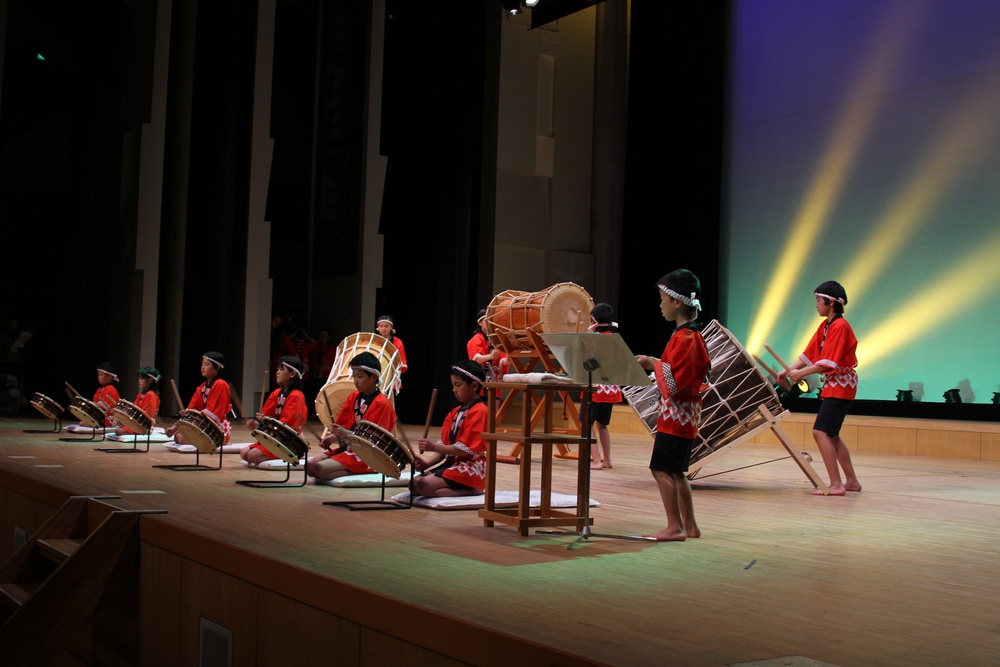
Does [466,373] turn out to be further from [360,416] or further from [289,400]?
[289,400]

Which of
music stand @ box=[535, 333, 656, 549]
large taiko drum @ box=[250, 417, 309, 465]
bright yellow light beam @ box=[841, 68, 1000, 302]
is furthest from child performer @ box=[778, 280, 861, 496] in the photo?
bright yellow light beam @ box=[841, 68, 1000, 302]

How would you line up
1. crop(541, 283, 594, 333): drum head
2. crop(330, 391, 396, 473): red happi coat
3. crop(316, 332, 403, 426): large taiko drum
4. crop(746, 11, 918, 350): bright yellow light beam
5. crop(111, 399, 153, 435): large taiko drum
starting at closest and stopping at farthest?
crop(330, 391, 396, 473): red happi coat → crop(111, 399, 153, 435): large taiko drum → crop(541, 283, 594, 333): drum head → crop(316, 332, 403, 426): large taiko drum → crop(746, 11, 918, 350): bright yellow light beam

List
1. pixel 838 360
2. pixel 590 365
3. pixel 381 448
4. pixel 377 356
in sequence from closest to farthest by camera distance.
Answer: pixel 590 365
pixel 381 448
pixel 838 360
pixel 377 356

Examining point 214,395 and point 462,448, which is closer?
point 462,448

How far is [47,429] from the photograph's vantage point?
10.0m

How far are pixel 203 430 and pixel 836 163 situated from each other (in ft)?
22.5

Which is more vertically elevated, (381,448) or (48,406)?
(381,448)

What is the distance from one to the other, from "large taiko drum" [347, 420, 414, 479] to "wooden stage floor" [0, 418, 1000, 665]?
245mm

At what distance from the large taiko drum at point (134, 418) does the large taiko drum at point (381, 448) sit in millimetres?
3437

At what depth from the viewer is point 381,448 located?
15.5 ft

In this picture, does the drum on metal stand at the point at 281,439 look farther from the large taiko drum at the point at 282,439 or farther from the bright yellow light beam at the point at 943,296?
the bright yellow light beam at the point at 943,296

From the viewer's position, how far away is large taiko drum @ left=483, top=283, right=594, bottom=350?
7.97 m

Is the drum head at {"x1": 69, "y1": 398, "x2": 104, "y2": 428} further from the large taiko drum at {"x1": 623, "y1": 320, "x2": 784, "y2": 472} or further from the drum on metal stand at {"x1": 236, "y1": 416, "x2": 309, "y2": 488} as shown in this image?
the large taiko drum at {"x1": 623, "y1": 320, "x2": 784, "y2": 472}

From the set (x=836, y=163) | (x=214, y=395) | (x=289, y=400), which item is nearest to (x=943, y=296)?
(x=836, y=163)
